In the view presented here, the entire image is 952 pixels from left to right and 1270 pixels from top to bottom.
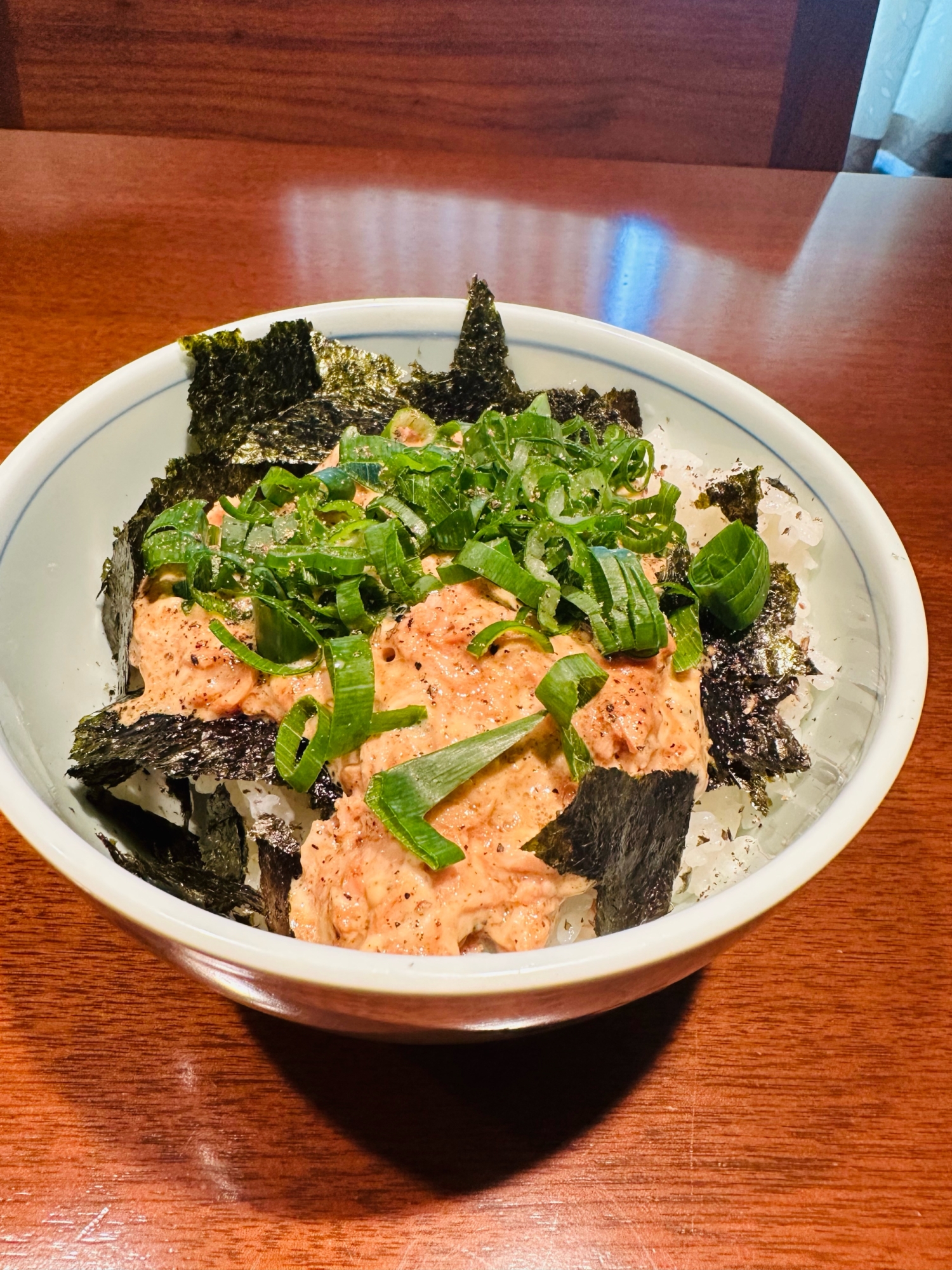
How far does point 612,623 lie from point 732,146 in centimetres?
340

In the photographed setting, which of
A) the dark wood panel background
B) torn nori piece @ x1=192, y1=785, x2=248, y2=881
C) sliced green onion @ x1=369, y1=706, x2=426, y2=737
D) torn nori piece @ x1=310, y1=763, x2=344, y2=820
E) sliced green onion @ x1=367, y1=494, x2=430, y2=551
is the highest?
the dark wood panel background

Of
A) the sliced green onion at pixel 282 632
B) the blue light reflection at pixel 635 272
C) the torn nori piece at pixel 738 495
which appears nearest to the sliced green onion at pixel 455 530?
the sliced green onion at pixel 282 632

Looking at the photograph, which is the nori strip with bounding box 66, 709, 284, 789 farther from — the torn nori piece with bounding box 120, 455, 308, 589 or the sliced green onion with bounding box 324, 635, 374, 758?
the torn nori piece with bounding box 120, 455, 308, 589

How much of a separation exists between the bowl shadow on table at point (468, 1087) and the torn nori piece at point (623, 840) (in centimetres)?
21

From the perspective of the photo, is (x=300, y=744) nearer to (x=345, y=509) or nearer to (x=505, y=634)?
(x=505, y=634)

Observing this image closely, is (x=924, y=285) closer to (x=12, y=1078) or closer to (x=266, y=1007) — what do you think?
(x=266, y=1007)

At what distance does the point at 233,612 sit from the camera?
1.40 meters

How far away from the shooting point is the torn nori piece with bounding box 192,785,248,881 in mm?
1330

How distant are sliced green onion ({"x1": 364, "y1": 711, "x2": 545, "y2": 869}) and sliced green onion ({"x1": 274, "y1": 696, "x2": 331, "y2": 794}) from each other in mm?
108

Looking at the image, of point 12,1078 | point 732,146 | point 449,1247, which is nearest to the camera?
point 449,1247

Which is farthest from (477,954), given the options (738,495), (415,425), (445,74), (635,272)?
(445,74)

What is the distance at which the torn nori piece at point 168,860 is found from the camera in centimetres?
119

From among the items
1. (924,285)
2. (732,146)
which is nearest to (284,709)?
(924,285)

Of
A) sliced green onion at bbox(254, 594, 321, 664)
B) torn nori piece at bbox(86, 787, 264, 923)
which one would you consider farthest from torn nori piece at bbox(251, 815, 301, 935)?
sliced green onion at bbox(254, 594, 321, 664)
